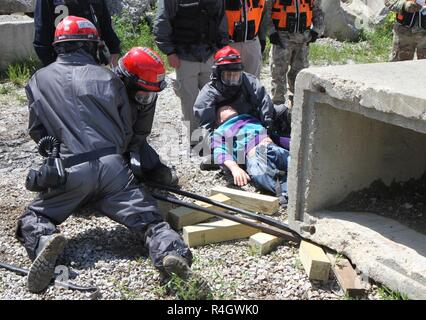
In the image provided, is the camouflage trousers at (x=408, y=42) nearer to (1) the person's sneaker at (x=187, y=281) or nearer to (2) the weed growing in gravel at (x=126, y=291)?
(1) the person's sneaker at (x=187, y=281)

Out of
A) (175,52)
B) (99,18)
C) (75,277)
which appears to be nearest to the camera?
(75,277)

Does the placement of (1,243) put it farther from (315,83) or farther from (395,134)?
(395,134)

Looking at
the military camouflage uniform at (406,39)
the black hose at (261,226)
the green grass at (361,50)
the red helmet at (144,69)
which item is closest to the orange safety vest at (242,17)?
the military camouflage uniform at (406,39)

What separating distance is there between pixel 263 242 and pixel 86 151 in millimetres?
1354

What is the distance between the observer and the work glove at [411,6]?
24.2 feet

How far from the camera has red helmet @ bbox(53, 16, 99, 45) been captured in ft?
14.3

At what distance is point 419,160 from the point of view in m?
4.75

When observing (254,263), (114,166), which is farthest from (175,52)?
(254,263)

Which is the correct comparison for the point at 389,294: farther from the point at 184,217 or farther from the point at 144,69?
the point at 144,69

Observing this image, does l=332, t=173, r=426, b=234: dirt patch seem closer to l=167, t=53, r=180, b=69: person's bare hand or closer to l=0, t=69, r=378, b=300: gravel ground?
l=0, t=69, r=378, b=300: gravel ground

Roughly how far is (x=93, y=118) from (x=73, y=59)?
22.1 inches

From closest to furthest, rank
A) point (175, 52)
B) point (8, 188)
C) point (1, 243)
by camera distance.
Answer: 1. point (1, 243)
2. point (8, 188)
3. point (175, 52)

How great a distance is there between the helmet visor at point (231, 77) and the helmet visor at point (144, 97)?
4.03 ft

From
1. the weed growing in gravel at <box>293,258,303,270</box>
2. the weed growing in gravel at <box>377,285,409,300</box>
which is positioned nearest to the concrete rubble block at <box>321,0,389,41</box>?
the weed growing in gravel at <box>293,258,303,270</box>
